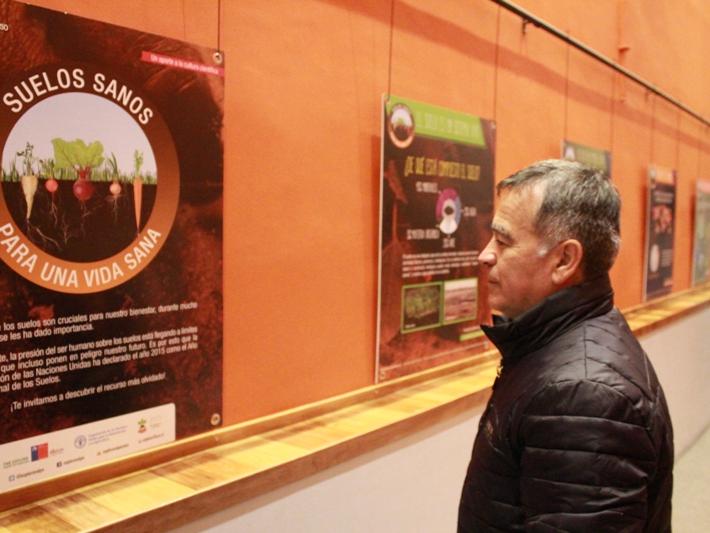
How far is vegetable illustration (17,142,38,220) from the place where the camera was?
3.93ft

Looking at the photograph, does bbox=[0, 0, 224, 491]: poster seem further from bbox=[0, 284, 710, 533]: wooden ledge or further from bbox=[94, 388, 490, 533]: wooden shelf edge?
bbox=[94, 388, 490, 533]: wooden shelf edge

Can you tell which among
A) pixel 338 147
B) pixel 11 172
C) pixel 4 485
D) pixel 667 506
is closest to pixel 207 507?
pixel 4 485

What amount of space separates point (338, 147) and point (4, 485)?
1230 mm

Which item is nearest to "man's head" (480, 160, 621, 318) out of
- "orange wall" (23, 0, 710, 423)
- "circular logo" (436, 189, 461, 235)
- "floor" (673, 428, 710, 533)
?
"orange wall" (23, 0, 710, 423)

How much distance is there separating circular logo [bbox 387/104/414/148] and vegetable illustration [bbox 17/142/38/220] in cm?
114

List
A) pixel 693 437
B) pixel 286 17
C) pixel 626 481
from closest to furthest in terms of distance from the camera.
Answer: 1. pixel 626 481
2. pixel 286 17
3. pixel 693 437

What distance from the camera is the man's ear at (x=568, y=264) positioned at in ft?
3.95

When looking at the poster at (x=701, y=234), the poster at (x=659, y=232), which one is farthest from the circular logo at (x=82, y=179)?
the poster at (x=701, y=234)

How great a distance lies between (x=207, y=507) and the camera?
1.39m

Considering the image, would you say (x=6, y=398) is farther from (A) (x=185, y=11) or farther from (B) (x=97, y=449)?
(A) (x=185, y=11)

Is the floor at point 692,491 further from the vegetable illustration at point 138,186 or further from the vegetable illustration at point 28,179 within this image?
the vegetable illustration at point 28,179

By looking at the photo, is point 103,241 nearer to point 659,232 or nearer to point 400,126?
point 400,126

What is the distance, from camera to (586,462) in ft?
3.32

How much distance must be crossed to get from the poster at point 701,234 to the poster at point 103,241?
508 centimetres
